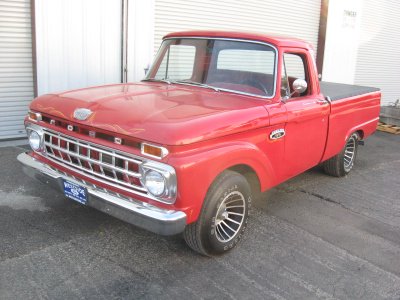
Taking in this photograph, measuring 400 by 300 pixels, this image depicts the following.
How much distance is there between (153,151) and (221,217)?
0.96m

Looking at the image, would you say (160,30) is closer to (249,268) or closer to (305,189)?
(305,189)

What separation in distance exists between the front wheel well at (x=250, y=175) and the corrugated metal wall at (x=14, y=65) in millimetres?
4445

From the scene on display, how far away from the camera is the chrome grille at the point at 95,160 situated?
3.19 metres

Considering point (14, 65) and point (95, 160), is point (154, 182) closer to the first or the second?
point (95, 160)

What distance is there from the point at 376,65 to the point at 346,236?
11049mm

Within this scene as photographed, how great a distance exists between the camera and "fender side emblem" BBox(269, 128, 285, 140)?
3953 millimetres

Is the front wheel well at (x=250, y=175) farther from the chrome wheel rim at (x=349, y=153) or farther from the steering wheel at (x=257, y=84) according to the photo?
the chrome wheel rim at (x=349, y=153)

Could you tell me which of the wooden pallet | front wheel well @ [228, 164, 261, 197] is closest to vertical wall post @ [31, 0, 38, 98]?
front wheel well @ [228, 164, 261, 197]

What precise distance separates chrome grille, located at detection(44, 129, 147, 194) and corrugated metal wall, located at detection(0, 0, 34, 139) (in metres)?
3.35

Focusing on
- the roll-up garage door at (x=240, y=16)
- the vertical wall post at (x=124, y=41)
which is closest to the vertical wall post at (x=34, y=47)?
the vertical wall post at (x=124, y=41)

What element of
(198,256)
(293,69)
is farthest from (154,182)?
(293,69)

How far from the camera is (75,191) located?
3.49 meters

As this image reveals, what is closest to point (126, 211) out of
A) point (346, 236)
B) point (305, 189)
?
point (346, 236)

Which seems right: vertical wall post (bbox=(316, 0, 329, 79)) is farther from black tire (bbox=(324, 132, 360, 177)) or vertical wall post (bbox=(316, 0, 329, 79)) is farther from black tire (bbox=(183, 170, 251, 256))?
black tire (bbox=(183, 170, 251, 256))
